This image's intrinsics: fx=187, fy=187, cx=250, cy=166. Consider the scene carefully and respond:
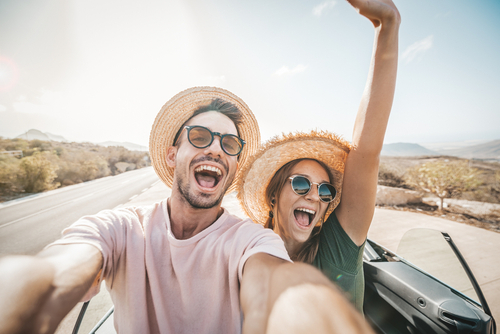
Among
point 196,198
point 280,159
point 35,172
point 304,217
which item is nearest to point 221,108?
point 280,159

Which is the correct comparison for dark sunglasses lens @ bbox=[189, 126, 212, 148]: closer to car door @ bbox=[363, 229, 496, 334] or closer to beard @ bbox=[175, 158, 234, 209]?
beard @ bbox=[175, 158, 234, 209]

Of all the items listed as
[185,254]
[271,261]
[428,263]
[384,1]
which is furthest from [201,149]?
[428,263]

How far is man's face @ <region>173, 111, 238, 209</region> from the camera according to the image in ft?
5.24

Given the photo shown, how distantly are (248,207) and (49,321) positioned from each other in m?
1.78

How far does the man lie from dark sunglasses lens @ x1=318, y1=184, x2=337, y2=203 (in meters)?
0.82

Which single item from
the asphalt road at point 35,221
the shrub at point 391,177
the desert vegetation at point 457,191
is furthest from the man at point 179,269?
the shrub at point 391,177

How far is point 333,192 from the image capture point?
6.37ft

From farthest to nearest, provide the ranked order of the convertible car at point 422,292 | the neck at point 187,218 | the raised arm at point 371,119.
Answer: the neck at point 187,218 < the raised arm at point 371,119 < the convertible car at point 422,292

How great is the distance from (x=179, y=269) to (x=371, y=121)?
5.77ft

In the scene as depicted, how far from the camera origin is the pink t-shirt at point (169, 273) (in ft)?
3.78

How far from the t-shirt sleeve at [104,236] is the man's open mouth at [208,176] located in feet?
2.15

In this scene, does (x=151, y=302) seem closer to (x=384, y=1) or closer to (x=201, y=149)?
(x=201, y=149)

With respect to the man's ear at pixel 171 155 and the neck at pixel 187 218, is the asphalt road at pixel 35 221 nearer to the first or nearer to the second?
the man's ear at pixel 171 155

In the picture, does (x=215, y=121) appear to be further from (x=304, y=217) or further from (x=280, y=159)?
(x=304, y=217)
